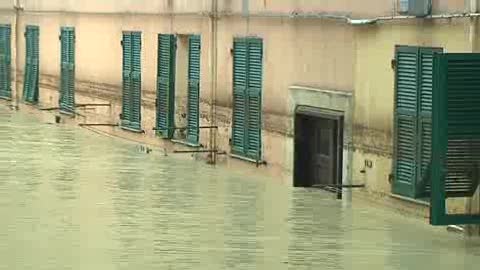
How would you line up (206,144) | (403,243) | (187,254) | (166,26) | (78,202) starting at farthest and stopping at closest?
(166,26) < (206,144) < (78,202) < (403,243) < (187,254)

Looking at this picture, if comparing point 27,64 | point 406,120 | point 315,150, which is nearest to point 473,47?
point 406,120

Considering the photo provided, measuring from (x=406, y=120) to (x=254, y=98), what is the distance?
4.29m

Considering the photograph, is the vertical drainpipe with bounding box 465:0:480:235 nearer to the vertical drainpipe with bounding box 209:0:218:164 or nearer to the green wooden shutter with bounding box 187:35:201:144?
the vertical drainpipe with bounding box 209:0:218:164

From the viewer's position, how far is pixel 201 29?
18797 mm

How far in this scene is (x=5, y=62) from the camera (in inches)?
1184

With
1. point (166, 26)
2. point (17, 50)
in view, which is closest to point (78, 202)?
point (166, 26)

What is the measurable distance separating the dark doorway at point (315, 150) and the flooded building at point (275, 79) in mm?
15

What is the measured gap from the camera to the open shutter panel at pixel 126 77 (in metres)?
21.8

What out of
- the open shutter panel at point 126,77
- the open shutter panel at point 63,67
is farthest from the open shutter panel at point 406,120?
the open shutter panel at point 63,67

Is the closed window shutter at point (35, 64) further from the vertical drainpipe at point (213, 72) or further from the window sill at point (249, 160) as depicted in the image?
the window sill at point (249, 160)

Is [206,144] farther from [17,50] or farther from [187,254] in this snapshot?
[17,50]

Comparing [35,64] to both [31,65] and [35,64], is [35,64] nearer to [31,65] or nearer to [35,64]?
[35,64]

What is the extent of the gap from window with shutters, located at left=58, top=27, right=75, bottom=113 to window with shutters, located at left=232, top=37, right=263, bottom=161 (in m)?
8.05

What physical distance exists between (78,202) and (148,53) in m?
7.01
